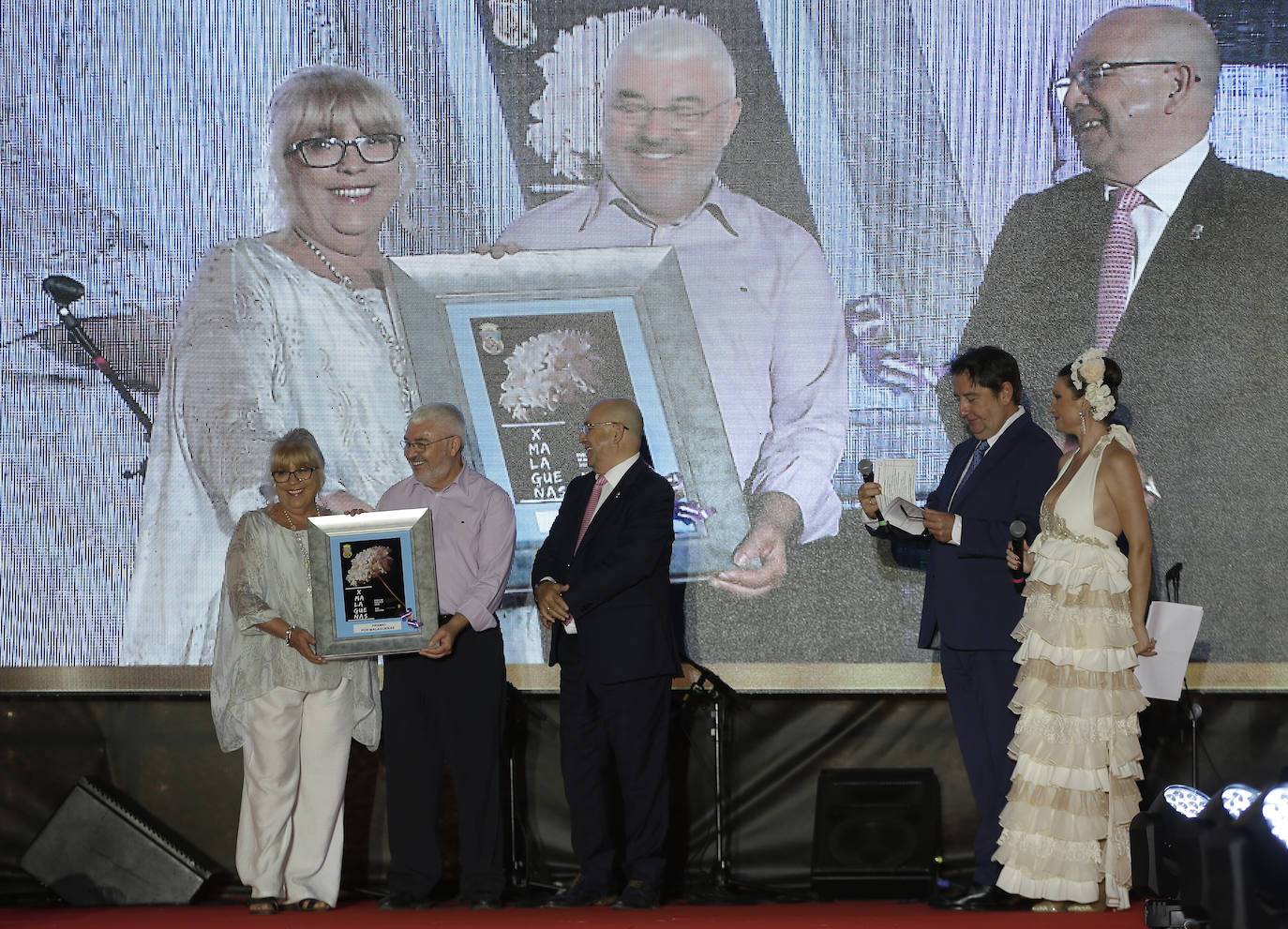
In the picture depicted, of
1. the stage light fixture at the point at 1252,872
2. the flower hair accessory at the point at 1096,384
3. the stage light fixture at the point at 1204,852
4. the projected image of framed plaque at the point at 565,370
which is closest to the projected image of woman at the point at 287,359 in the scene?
the projected image of framed plaque at the point at 565,370

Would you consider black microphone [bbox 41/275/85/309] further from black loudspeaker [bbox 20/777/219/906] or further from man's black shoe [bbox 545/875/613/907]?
man's black shoe [bbox 545/875/613/907]

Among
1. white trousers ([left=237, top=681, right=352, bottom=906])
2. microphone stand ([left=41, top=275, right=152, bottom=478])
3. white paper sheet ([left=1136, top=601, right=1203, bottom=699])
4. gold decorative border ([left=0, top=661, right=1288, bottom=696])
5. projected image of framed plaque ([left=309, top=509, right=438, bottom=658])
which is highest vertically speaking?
microphone stand ([left=41, top=275, right=152, bottom=478])

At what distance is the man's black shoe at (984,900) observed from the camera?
4484 mm

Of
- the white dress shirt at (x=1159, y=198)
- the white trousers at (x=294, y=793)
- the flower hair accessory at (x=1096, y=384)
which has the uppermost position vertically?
the white dress shirt at (x=1159, y=198)

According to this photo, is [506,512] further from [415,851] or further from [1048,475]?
[1048,475]

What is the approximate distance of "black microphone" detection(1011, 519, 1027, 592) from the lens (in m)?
4.32

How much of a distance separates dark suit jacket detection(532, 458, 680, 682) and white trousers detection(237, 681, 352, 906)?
75 cm

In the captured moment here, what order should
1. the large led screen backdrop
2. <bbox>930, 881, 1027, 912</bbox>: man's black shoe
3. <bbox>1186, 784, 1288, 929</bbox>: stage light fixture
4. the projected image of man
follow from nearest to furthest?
<bbox>1186, 784, 1288, 929</bbox>: stage light fixture → <bbox>930, 881, 1027, 912</bbox>: man's black shoe → the large led screen backdrop → the projected image of man

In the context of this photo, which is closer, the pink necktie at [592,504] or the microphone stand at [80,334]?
the pink necktie at [592,504]

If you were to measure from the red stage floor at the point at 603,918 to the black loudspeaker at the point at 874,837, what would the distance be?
0.07 meters

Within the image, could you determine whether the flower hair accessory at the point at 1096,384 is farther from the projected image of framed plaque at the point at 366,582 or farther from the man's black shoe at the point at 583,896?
the man's black shoe at the point at 583,896

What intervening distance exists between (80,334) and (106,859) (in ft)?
6.14

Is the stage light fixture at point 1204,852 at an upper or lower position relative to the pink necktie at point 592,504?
lower

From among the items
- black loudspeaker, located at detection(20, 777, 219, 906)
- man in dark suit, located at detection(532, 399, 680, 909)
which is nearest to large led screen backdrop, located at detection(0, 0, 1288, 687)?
black loudspeaker, located at detection(20, 777, 219, 906)
